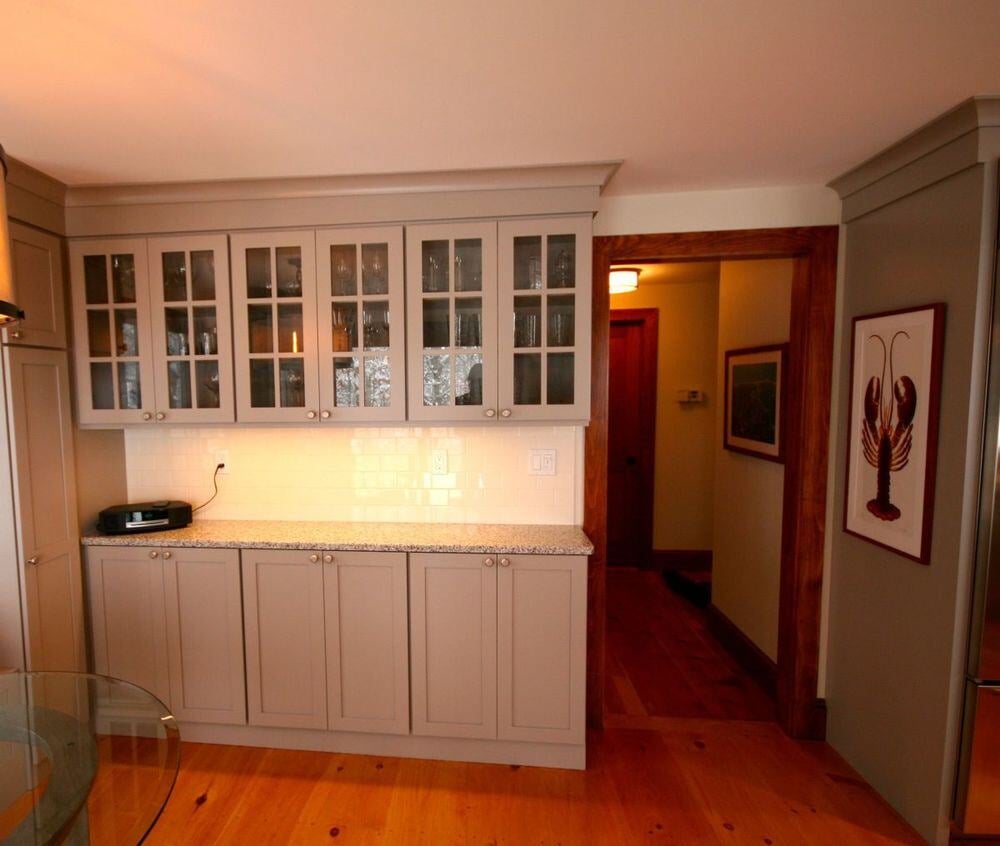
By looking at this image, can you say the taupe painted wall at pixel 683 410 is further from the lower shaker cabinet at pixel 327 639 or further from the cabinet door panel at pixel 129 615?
the cabinet door panel at pixel 129 615

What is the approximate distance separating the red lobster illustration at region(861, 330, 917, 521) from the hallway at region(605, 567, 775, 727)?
50.9 inches

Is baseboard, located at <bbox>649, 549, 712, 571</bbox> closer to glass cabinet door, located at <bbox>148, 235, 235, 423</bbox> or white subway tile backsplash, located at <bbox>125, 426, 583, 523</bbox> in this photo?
white subway tile backsplash, located at <bbox>125, 426, 583, 523</bbox>

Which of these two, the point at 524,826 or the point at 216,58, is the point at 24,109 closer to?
the point at 216,58

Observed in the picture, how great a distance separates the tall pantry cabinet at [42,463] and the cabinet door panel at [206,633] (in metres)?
0.40

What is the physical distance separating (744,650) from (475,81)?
123 inches

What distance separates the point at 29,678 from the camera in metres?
1.46

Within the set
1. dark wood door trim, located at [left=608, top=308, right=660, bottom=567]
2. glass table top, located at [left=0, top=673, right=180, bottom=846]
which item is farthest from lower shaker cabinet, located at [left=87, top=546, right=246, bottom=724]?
dark wood door trim, located at [left=608, top=308, right=660, bottom=567]

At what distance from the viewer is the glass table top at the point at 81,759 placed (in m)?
0.99

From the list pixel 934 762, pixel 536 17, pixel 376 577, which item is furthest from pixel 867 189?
pixel 376 577

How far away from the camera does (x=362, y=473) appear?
240 cm

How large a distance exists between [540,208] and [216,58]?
45.5 inches

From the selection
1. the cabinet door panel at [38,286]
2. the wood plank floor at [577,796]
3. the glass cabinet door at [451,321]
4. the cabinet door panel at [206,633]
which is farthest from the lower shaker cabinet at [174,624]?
the glass cabinet door at [451,321]

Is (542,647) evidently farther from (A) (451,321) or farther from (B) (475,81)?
(B) (475,81)

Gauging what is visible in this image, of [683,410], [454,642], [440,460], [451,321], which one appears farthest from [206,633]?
[683,410]
